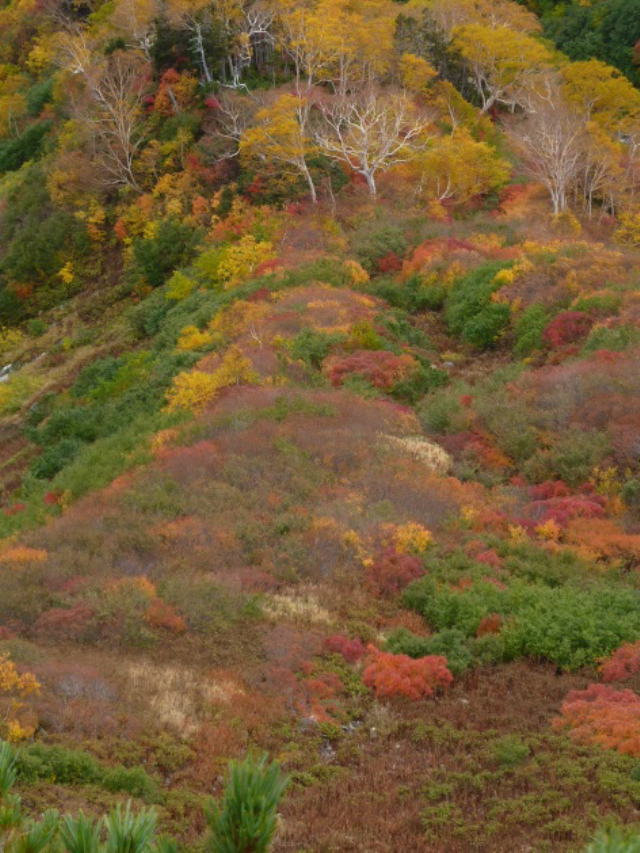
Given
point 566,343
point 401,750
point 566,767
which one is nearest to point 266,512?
point 401,750

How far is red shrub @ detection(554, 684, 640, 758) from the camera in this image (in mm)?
9977

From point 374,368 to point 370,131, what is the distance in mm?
16746

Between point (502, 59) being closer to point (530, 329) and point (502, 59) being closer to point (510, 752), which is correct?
point (530, 329)

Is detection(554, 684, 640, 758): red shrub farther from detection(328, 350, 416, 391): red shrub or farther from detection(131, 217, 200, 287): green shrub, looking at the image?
detection(131, 217, 200, 287): green shrub

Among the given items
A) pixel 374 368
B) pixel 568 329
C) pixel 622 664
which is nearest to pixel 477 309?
pixel 568 329

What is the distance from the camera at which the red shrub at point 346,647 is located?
1254 cm

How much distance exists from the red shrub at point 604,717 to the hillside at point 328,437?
0.13 feet

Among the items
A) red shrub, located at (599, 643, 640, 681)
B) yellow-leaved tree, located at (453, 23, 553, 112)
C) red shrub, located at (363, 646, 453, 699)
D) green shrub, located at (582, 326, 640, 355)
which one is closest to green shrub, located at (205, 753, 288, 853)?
red shrub, located at (363, 646, 453, 699)

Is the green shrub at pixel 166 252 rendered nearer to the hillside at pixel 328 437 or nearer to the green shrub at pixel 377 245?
the hillside at pixel 328 437

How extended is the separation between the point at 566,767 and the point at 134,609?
6.32m

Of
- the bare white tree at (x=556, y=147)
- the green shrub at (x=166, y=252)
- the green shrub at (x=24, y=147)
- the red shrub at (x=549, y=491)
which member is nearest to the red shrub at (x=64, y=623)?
the red shrub at (x=549, y=491)

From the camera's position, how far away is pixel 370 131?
36875 mm

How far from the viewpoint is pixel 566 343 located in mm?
24234

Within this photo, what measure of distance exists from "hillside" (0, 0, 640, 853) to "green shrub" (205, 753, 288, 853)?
118cm
